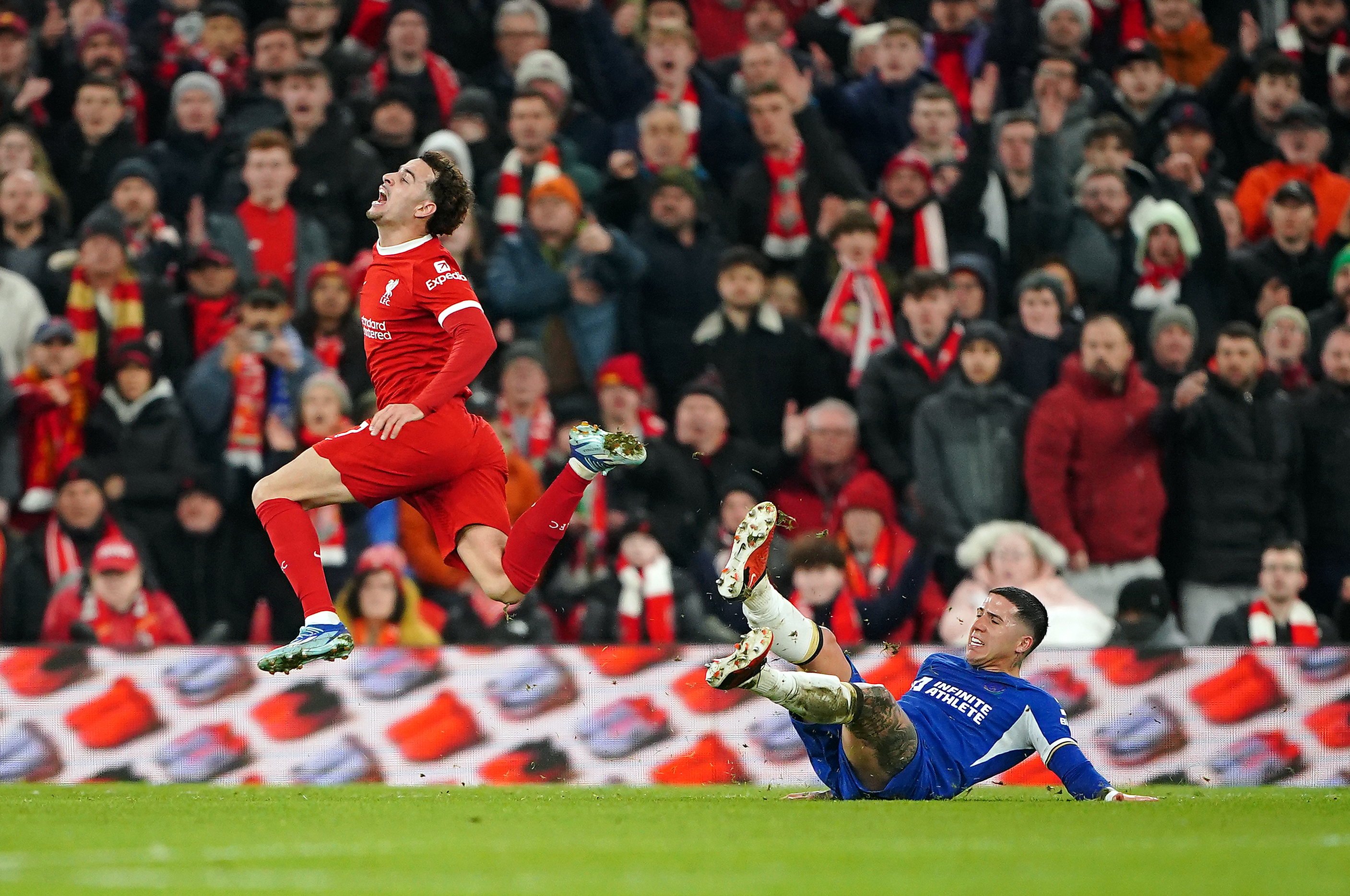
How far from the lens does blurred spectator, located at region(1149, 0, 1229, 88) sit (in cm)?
1446

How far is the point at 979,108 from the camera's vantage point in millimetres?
13773

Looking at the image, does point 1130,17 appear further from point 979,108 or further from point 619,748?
point 619,748

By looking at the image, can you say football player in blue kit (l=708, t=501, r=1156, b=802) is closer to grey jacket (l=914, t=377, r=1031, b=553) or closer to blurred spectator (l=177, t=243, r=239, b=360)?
grey jacket (l=914, t=377, r=1031, b=553)

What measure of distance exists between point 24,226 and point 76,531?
234 cm

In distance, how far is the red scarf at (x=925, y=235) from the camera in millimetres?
12875

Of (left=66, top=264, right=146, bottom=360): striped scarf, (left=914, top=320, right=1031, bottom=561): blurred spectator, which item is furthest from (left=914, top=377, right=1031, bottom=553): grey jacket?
(left=66, top=264, right=146, bottom=360): striped scarf

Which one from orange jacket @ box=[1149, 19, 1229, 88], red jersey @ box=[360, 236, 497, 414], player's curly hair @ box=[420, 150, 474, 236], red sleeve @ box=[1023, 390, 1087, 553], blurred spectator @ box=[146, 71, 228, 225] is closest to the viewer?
red jersey @ box=[360, 236, 497, 414]

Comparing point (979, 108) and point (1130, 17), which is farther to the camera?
point (1130, 17)

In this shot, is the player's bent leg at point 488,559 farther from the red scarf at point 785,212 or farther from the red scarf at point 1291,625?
the red scarf at point 785,212

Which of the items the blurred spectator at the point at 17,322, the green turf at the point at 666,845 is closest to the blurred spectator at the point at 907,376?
the green turf at the point at 666,845

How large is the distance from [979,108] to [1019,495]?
3.44 m

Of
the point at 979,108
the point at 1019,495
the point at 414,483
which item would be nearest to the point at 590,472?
the point at 414,483

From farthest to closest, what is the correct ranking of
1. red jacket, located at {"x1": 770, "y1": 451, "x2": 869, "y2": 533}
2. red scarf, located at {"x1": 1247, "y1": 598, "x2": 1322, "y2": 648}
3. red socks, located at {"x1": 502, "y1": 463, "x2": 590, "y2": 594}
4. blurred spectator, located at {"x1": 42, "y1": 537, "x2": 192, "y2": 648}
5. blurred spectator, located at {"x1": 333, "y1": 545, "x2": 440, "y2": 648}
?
red jacket, located at {"x1": 770, "y1": 451, "x2": 869, "y2": 533}, red scarf, located at {"x1": 1247, "y1": 598, "x2": 1322, "y2": 648}, blurred spectator, located at {"x1": 42, "y1": 537, "x2": 192, "y2": 648}, blurred spectator, located at {"x1": 333, "y1": 545, "x2": 440, "y2": 648}, red socks, located at {"x1": 502, "y1": 463, "x2": 590, "y2": 594}

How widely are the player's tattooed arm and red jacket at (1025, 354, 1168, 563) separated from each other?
426cm
